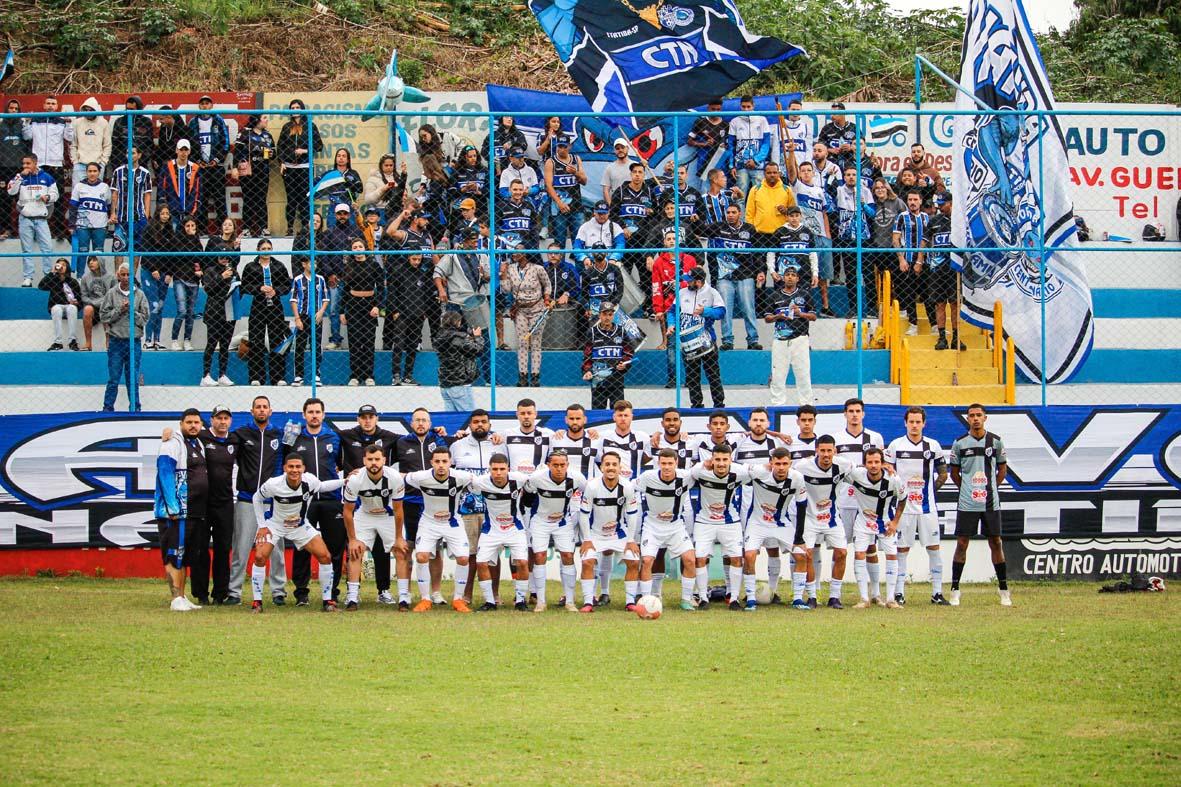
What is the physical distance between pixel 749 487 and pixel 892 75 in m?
18.6

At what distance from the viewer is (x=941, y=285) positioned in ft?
66.0

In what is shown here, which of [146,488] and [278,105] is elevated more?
[278,105]

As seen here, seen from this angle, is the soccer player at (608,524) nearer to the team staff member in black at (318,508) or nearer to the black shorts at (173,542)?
the team staff member in black at (318,508)

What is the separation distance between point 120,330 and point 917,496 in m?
10.7

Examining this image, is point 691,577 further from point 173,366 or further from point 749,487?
point 173,366

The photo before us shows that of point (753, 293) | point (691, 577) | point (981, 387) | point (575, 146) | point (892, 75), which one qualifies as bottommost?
point (691, 577)

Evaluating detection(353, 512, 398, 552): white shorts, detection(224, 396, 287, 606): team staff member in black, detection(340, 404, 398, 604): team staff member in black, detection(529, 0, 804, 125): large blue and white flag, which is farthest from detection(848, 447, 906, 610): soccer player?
detection(529, 0, 804, 125): large blue and white flag

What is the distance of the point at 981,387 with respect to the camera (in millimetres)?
20000

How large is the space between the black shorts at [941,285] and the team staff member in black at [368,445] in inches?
323

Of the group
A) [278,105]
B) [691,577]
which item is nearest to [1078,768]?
[691,577]

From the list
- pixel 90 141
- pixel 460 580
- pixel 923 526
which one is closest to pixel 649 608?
pixel 460 580

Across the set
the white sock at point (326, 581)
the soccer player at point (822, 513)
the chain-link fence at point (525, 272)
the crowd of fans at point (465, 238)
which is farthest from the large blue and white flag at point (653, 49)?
the white sock at point (326, 581)

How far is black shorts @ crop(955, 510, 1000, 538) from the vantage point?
53.9ft

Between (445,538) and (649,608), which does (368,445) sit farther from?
(649,608)
